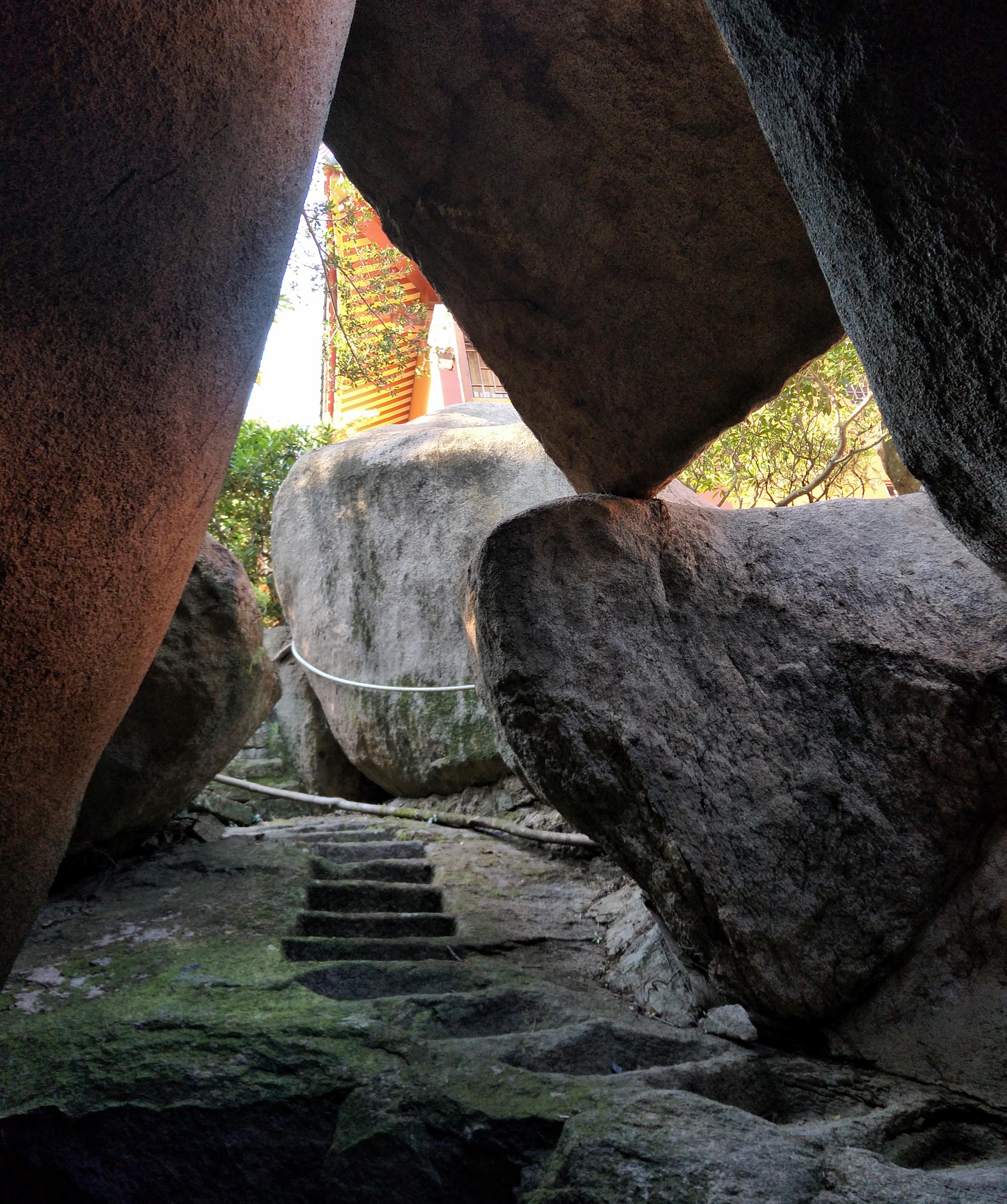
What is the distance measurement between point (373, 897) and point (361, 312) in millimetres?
3599

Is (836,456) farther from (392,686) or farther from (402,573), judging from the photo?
(392,686)

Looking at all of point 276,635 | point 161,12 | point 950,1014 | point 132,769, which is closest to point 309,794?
point 276,635

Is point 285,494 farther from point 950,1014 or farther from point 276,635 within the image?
point 950,1014

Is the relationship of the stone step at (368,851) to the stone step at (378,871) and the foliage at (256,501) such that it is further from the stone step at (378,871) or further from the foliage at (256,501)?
the foliage at (256,501)

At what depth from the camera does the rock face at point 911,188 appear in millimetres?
1188

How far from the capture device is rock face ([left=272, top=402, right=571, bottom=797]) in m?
6.50

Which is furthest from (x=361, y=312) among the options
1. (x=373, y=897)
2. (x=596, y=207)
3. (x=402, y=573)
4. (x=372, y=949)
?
(x=372, y=949)

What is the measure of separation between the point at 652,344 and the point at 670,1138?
98.4 inches

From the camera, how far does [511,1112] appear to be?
216 cm

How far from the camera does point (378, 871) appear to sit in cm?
463

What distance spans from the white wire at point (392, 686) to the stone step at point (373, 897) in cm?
200

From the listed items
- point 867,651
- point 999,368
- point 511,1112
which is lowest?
point 511,1112

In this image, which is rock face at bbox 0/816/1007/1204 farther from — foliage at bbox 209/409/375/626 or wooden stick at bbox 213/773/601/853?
foliage at bbox 209/409/375/626

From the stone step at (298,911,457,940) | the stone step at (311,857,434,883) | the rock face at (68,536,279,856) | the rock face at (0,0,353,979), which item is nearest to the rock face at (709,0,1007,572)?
the rock face at (0,0,353,979)
